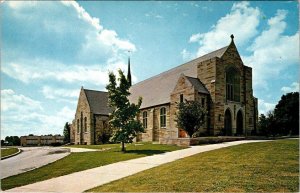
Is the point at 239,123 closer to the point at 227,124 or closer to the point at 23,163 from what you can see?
the point at 227,124

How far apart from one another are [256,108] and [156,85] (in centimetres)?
Result: 1459

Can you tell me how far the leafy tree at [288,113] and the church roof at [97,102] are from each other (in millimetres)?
29476

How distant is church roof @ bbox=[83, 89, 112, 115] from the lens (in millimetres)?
47237

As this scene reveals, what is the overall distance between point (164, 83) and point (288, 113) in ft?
82.7

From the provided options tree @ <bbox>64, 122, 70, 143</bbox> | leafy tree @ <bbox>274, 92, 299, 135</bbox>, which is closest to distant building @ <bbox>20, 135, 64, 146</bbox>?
tree @ <bbox>64, 122, 70, 143</bbox>

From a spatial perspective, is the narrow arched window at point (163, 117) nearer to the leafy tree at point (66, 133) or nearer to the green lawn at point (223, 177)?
the green lawn at point (223, 177)

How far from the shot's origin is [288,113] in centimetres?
5131

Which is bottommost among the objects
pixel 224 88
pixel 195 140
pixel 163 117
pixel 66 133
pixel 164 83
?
pixel 66 133

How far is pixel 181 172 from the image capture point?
1220 cm

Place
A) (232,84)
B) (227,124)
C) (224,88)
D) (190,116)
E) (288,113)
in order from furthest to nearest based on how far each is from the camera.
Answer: (288,113) → (232,84) → (227,124) → (224,88) → (190,116)

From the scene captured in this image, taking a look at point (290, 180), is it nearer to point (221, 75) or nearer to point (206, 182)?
point (206, 182)

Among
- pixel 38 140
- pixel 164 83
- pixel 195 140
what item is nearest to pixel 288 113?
pixel 164 83

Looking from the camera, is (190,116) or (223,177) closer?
(223,177)

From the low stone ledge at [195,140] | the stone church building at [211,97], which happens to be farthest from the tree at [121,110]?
the stone church building at [211,97]
